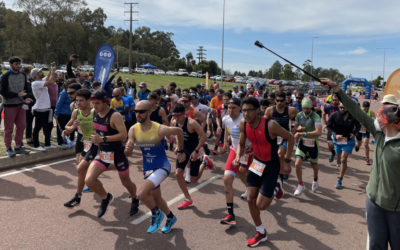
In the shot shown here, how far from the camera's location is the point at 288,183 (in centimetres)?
702

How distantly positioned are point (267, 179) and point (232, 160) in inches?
43.2

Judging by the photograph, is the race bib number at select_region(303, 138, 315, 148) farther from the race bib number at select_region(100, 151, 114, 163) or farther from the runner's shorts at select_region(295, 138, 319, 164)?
the race bib number at select_region(100, 151, 114, 163)

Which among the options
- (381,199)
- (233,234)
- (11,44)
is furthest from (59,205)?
(11,44)

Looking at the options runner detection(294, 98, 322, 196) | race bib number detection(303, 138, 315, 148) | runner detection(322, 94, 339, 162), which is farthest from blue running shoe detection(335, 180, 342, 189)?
race bib number detection(303, 138, 315, 148)

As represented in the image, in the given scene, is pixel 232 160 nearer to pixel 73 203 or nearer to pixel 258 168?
pixel 258 168

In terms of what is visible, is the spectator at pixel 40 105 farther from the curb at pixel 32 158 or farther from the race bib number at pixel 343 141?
the race bib number at pixel 343 141

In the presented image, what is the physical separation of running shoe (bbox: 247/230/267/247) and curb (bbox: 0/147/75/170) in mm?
5963

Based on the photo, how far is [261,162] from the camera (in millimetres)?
4301

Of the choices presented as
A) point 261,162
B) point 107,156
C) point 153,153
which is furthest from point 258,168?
point 107,156

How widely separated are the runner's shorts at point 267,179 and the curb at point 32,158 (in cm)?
584

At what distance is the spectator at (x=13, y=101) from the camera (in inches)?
283

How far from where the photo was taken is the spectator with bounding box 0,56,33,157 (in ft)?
23.6

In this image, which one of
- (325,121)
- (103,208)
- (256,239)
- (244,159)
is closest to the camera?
(256,239)

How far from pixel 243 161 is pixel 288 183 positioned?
2.33m
